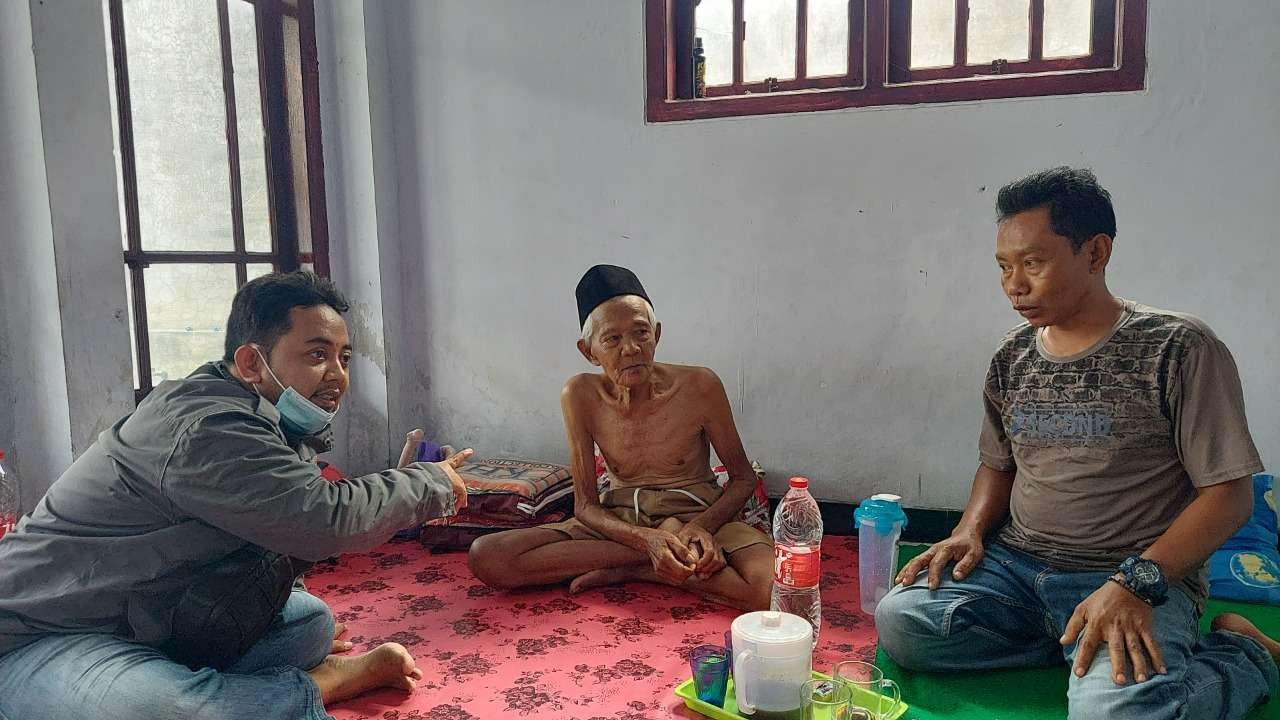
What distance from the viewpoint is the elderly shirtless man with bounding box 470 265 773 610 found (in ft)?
10.4

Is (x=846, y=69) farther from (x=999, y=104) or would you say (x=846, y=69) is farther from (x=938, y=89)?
(x=999, y=104)

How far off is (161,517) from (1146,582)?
2.36 metres

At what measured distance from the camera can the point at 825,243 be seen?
3.92 m

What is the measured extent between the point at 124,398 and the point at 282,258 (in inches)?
49.3

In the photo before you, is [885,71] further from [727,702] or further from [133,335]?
[133,335]

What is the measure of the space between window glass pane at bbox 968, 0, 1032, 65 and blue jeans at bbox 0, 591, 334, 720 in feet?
11.4

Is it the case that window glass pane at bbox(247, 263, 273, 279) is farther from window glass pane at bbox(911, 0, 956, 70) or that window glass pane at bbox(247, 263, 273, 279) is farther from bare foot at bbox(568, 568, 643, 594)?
window glass pane at bbox(911, 0, 956, 70)

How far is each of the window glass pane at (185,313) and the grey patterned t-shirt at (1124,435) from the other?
3.32 m

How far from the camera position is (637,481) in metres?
3.48

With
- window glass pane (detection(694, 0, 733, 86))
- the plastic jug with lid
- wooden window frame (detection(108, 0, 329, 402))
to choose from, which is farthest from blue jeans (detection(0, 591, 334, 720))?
window glass pane (detection(694, 0, 733, 86))

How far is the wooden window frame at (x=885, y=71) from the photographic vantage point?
11.5 ft

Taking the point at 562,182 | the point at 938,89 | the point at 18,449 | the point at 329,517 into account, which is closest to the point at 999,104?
the point at 938,89

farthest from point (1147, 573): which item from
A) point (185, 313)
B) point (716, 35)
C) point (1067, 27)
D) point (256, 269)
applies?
point (256, 269)

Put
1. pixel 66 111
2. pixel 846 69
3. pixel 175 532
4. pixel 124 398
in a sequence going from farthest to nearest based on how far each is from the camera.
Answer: pixel 846 69 → pixel 124 398 → pixel 66 111 → pixel 175 532
